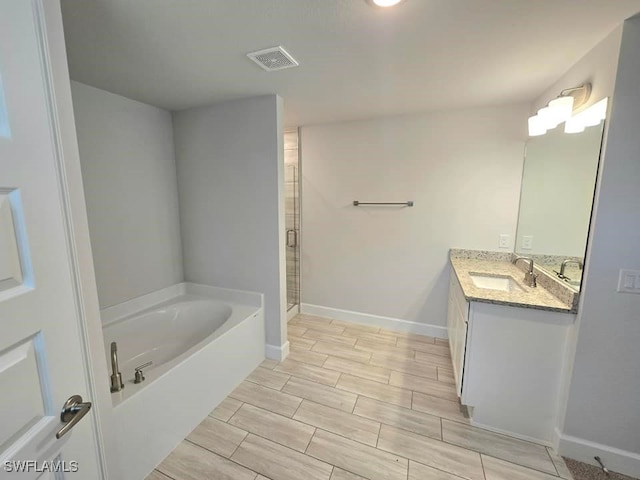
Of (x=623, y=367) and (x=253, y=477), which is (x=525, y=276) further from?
(x=253, y=477)

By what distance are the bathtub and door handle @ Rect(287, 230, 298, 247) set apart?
1024 mm

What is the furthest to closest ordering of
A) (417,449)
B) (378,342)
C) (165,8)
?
1. (378,342)
2. (417,449)
3. (165,8)

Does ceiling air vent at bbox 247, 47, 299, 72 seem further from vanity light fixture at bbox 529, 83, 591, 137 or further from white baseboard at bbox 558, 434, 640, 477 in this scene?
white baseboard at bbox 558, 434, 640, 477

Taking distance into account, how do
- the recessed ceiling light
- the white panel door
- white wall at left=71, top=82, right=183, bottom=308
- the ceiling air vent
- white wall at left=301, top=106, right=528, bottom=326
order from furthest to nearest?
white wall at left=301, top=106, right=528, bottom=326 < white wall at left=71, top=82, right=183, bottom=308 < the ceiling air vent < the recessed ceiling light < the white panel door

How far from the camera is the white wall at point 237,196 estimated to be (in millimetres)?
2359

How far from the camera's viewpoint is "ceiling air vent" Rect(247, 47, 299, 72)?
5.18ft

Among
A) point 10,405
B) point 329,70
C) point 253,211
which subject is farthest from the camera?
point 253,211

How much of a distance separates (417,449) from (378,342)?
1230 mm

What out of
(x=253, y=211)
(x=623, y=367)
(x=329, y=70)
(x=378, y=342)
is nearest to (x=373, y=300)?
(x=378, y=342)

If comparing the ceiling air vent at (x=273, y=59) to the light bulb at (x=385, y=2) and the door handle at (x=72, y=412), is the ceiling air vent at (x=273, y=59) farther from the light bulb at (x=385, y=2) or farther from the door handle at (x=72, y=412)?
the door handle at (x=72, y=412)

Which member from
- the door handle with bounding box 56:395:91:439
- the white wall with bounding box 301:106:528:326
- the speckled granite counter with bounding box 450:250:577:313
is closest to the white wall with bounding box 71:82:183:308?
the white wall with bounding box 301:106:528:326

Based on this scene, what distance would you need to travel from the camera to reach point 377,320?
3.21m

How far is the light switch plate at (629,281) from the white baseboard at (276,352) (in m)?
2.33

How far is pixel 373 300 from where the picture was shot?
3.20 m
